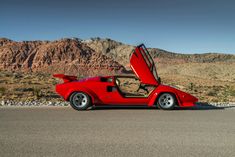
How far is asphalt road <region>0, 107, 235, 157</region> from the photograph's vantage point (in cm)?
596

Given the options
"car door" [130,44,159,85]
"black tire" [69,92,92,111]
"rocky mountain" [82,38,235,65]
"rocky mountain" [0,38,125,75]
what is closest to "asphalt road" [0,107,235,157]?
"black tire" [69,92,92,111]

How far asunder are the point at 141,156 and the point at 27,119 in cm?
412

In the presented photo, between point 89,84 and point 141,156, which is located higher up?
point 89,84

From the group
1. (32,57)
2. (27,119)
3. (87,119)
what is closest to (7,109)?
(27,119)

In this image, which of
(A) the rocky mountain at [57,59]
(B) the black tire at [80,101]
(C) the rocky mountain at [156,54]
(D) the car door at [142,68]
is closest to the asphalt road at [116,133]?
(B) the black tire at [80,101]

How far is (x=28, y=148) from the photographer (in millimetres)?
6059

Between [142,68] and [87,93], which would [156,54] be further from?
[87,93]

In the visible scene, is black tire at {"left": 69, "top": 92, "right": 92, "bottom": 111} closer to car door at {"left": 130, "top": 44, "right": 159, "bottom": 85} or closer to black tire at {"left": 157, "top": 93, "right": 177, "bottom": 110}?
car door at {"left": 130, "top": 44, "right": 159, "bottom": 85}

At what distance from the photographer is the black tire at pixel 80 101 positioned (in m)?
10.8

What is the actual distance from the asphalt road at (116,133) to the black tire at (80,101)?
32 cm

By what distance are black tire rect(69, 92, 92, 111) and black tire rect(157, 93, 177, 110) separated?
2.08 meters

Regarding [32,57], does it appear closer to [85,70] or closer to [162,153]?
[85,70]

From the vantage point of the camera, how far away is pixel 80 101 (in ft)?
35.5

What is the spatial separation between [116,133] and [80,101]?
3695mm
